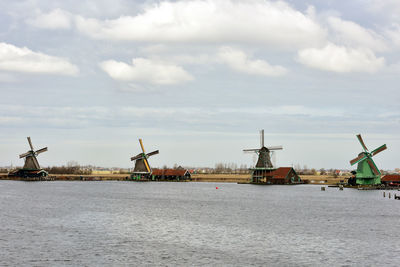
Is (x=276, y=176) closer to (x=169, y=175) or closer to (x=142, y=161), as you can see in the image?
(x=169, y=175)

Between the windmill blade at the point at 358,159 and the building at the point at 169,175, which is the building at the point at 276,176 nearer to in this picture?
the windmill blade at the point at 358,159

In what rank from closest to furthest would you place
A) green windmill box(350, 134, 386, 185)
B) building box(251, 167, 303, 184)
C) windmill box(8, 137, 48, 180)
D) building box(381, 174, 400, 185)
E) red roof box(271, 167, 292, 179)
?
green windmill box(350, 134, 386, 185) → building box(381, 174, 400, 185) → red roof box(271, 167, 292, 179) → building box(251, 167, 303, 184) → windmill box(8, 137, 48, 180)

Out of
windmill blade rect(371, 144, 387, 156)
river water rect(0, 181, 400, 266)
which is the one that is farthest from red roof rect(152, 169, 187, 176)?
river water rect(0, 181, 400, 266)

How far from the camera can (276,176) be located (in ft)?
419

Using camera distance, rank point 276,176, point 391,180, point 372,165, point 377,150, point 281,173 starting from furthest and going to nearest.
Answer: point 281,173 < point 276,176 < point 391,180 < point 372,165 < point 377,150

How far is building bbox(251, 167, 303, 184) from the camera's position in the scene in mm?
127812

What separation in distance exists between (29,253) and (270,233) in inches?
784

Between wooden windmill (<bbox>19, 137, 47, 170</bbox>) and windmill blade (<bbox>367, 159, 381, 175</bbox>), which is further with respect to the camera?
wooden windmill (<bbox>19, 137, 47, 170</bbox>)

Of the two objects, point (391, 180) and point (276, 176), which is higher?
point (276, 176)

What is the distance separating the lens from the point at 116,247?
33625 millimetres

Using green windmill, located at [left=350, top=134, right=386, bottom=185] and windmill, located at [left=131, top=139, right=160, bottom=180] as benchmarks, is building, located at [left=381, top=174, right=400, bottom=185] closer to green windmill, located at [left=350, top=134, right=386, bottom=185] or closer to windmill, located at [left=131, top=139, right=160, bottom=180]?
green windmill, located at [left=350, top=134, right=386, bottom=185]

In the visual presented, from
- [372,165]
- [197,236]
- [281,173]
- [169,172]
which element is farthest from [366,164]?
[197,236]

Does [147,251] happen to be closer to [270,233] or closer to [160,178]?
[270,233]

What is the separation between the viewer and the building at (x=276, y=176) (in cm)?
12781
